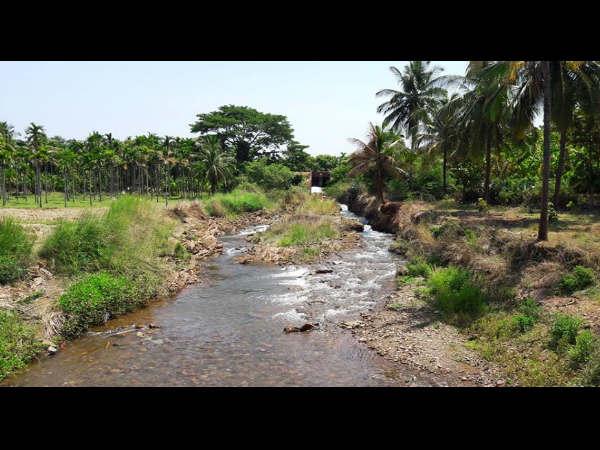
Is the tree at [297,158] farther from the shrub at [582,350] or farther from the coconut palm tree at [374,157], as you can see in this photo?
the shrub at [582,350]

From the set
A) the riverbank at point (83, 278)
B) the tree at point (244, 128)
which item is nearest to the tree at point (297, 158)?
the tree at point (244, 128)

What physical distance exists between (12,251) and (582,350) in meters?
14.4

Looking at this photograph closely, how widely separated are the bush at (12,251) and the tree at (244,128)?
49205mm

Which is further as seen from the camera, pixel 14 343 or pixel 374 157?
pixel 374 157

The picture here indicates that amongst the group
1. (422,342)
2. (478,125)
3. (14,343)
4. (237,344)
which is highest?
(478,125)

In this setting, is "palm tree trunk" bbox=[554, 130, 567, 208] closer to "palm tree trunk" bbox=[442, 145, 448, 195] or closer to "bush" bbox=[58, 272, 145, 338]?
"palm tree trunk" bbox=[442, 145, 448, 195]

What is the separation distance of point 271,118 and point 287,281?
48789 millimetres

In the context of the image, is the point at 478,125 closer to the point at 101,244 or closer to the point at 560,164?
the point at 560,164

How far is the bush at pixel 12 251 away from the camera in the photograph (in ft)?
38.6

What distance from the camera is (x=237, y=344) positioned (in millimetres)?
10914

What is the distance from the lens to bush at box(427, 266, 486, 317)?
1145 cm

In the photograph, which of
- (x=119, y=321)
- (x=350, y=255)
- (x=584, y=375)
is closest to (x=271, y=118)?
(x=350, y=255)

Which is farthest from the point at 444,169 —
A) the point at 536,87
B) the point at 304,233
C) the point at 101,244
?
the point at 101,244

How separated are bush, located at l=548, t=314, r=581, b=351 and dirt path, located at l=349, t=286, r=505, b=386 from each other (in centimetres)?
127
